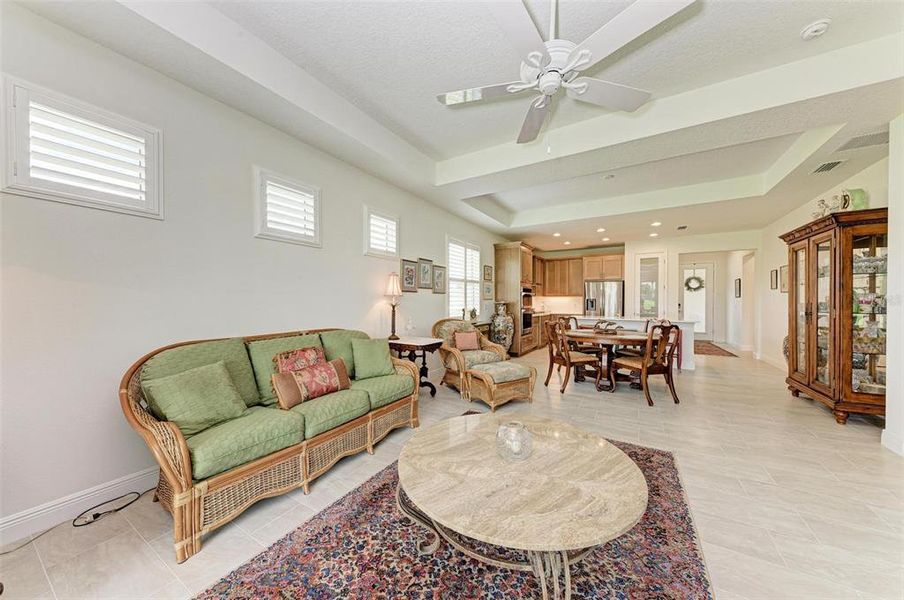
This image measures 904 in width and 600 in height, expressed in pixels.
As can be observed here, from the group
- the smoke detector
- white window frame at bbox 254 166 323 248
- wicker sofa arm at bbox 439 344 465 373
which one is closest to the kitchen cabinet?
wicker sofa arm at bbox 439 344 465 373

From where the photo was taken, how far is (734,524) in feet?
5.90

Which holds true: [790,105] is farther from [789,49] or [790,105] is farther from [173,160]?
[173,160]

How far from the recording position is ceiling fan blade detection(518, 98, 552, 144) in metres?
2.20

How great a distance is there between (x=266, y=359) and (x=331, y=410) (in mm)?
730

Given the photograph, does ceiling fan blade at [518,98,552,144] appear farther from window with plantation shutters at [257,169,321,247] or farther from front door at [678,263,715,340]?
front door at [678,263,715,340]

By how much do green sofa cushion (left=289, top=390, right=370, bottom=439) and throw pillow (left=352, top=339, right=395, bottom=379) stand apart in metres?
0.48

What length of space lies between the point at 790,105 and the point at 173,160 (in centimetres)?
459

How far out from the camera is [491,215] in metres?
5.80

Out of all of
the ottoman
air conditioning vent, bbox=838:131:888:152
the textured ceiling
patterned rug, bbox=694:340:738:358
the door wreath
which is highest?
the textured ceiling

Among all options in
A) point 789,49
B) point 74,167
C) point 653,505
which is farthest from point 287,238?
point 789,49

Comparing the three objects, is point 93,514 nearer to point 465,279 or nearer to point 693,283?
point 465,279

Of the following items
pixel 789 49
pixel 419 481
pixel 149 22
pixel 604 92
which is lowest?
pixel 419 481

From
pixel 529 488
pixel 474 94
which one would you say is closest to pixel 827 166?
pixel 474 94

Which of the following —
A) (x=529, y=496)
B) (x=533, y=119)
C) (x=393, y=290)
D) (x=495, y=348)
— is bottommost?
(x=529, y=496)
